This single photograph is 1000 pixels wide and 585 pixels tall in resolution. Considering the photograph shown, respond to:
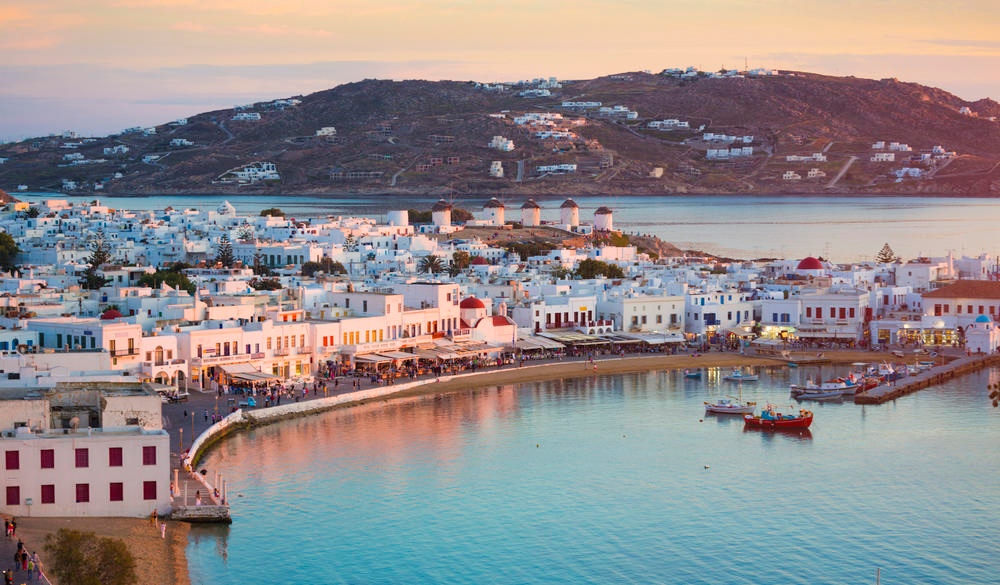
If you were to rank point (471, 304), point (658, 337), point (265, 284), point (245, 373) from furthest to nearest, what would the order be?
1. point (265, 284)
2. point (658, 337)
3. point (471, 304)
4. point (245, 373)

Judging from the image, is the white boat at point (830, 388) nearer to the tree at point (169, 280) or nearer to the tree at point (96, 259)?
the tree at point (169, 280)

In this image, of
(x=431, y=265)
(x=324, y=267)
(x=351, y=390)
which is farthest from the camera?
(x=431, y=265)

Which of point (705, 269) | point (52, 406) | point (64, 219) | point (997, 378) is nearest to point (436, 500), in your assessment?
point (52, 406)

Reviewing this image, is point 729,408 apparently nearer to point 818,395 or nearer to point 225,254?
point 818,395

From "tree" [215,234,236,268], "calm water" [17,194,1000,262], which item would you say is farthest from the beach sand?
"calm water" [17,194,1000,262]

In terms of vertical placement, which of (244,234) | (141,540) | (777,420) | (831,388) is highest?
(244,234)

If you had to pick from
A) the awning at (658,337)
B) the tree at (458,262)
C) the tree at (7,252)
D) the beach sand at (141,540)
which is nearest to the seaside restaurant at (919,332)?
the awning at (658,337)

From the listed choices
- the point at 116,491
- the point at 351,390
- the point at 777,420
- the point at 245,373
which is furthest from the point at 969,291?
the point at 116,491
